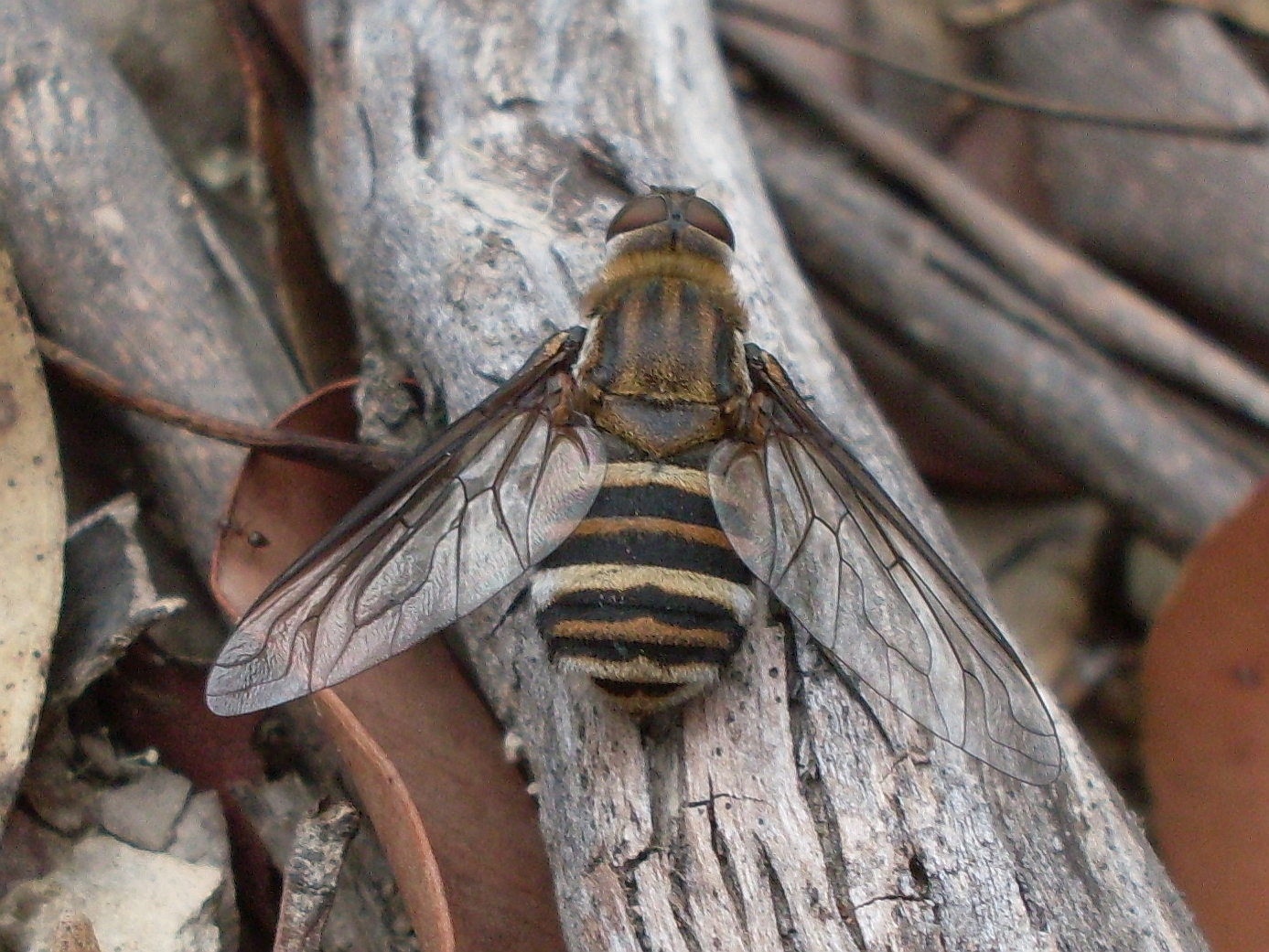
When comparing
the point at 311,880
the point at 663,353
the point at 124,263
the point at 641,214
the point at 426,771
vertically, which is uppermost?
the point at 124,263

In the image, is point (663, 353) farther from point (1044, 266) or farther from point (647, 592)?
point (1044, 266)

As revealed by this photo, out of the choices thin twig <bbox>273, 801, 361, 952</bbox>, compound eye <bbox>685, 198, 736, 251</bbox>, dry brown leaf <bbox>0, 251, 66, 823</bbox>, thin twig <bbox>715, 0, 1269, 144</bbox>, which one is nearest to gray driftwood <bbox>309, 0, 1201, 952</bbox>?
compound eye <bbox>685, 198, 736, 251</bbox>

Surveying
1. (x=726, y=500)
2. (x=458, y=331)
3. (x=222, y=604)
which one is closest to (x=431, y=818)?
(x=222, y=604)

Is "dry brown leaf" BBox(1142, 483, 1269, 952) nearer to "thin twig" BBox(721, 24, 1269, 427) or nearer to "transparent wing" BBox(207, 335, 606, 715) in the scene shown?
"thin twig" BBox(721, 24, 1269, 427)

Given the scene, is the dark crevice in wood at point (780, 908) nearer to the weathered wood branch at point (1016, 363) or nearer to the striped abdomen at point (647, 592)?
the striped abdomen at point (647, 592)

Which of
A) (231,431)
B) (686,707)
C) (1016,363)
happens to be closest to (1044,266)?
(1016,363)
